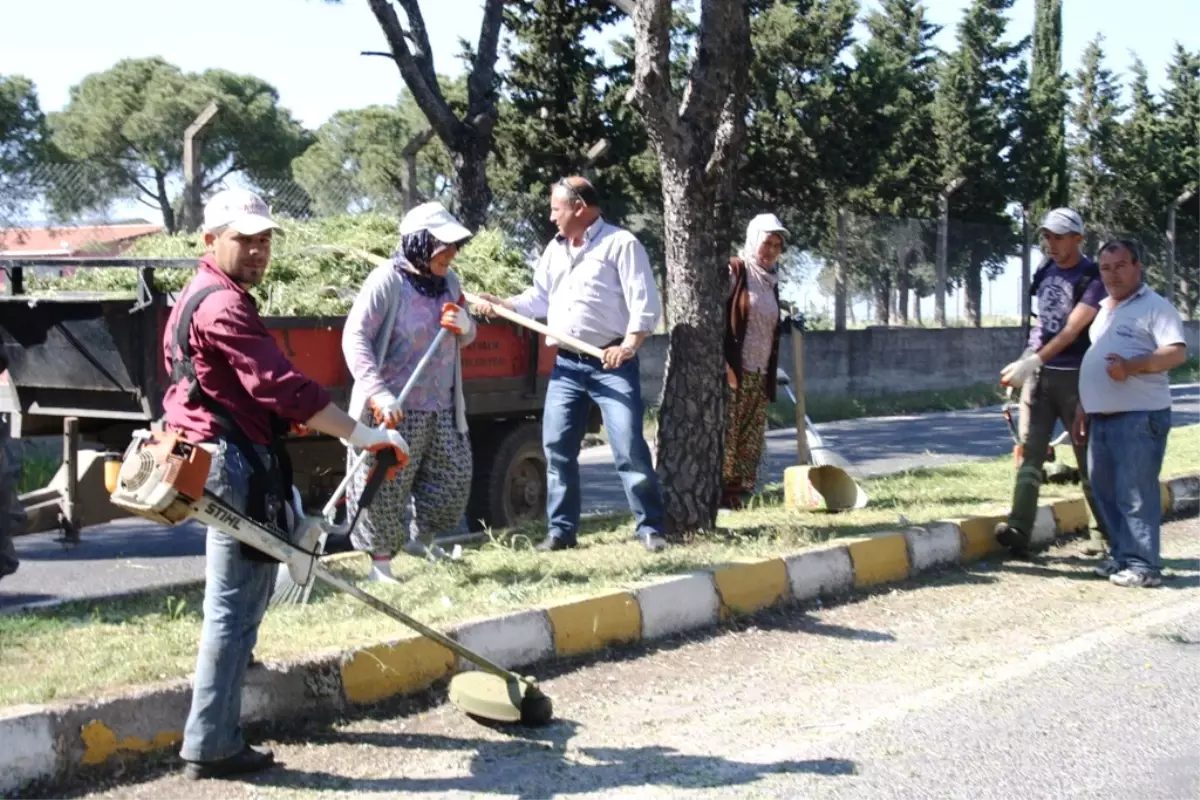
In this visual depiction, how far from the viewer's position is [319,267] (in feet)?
26.6

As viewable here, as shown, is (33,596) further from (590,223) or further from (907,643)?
(907,643)

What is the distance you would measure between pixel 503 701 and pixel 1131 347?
13.1 feet

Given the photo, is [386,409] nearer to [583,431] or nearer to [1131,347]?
[583,431]

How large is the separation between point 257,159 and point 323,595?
41224 millimetres

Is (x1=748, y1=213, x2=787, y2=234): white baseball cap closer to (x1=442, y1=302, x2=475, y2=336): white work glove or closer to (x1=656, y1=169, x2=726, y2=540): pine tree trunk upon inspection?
(x1=656, y1=169, x2=726, y2=540): pine tree trunk

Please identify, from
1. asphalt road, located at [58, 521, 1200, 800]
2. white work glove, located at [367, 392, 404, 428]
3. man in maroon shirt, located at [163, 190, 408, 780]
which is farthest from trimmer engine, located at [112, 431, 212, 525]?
white work glove, located at [367, 392, 404, 428]

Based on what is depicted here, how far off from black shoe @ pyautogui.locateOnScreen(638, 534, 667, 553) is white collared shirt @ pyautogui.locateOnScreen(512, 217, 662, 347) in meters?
0.98

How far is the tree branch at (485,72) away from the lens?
52.3ft

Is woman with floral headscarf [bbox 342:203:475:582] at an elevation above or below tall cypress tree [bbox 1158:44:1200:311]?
below

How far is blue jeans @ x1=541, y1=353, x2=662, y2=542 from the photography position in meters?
6.78

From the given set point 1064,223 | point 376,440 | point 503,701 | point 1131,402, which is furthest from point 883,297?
point 376,440

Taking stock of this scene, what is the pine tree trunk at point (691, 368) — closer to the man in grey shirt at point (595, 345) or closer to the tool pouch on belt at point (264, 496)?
the man in grey shirt at point (595, 345)

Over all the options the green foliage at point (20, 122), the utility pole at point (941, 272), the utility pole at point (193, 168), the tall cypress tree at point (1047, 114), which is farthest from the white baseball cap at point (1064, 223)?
the tall cypress tree at point (1047, 114)

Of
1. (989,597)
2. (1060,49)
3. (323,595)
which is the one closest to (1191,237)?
(1060,49)
